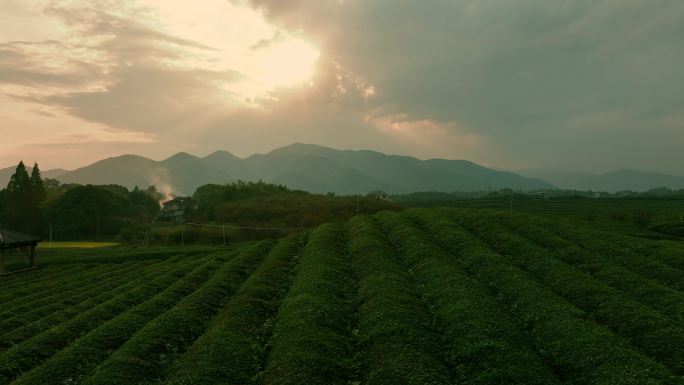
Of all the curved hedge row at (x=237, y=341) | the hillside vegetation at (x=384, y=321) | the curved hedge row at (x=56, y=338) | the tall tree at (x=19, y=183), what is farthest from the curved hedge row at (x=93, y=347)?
the tall tree at (x=19, y=183)

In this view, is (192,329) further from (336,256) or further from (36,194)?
(36,194)

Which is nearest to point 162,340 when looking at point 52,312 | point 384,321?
point 384,321

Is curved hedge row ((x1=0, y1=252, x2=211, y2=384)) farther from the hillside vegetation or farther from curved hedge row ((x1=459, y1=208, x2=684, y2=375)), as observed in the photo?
curved hedge row ((x1=459, y1=208, x2=684, y2=375))

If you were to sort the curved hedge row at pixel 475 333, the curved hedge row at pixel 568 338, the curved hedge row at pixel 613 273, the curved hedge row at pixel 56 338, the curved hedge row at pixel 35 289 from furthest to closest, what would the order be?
A: the curved hedge row at pixel 35 289
the curved hedge row at pixel 613 273
the curved hedge row at pixel 56 338
the curved hedge row at pixel 475 333
the curved hedge row at pixel 568 338

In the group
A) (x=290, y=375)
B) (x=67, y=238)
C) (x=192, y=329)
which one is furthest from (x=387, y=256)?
(x=67, y=238)

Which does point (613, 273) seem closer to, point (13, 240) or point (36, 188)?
point (13, 240)

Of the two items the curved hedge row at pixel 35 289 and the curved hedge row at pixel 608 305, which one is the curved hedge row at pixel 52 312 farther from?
the curved hedge row at pixel 608 305
